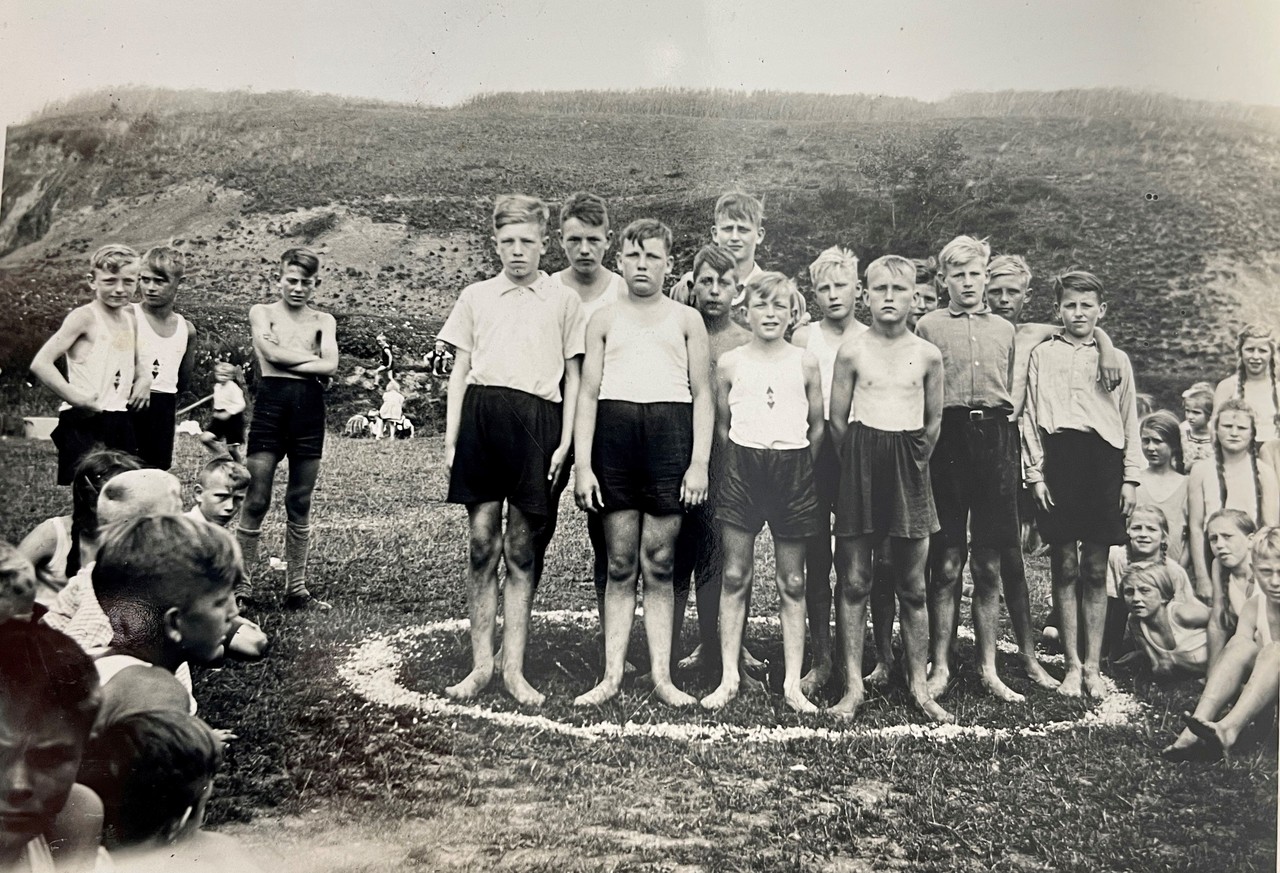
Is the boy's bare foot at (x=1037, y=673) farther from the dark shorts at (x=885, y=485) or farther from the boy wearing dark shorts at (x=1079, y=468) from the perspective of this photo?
the dark shorts at (x=885, y=485)

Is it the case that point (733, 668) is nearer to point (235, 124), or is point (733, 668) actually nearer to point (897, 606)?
point (897, 606)

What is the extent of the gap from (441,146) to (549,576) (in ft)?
7.40

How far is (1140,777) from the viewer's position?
4.20m

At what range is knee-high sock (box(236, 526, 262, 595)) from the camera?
446 centimetres

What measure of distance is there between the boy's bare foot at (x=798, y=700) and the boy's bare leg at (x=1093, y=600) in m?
1.35

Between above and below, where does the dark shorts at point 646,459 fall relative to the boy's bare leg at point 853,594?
above

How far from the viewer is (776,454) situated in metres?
4.32

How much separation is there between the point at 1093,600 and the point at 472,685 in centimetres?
296

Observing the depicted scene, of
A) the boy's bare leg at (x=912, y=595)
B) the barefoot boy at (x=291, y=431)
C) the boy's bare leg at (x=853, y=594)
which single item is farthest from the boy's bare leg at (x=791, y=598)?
the barefoot boy at (x=291, y=431)

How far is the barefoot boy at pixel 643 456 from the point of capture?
14.1ft

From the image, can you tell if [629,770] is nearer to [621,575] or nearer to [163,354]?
[621,575]

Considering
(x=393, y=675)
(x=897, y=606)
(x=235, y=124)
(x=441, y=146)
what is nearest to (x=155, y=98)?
(x=235, y=124)

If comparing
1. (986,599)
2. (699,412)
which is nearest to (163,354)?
(699,412)

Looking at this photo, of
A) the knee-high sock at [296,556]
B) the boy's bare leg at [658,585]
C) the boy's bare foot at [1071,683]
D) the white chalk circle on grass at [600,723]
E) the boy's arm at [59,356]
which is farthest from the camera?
the boy's arm at [59,356]
